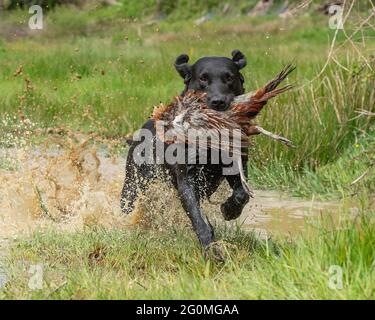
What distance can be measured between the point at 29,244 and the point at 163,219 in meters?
1.05

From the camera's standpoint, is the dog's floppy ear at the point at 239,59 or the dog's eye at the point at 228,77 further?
the dog's floppy ear at the point at 239,59

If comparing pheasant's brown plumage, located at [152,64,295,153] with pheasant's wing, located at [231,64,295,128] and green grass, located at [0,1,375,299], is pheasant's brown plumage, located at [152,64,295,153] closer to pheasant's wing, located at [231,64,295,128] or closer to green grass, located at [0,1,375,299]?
pheasant's wing, located at [231,64,295,128]

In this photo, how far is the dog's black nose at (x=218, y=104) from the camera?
6.21 metres

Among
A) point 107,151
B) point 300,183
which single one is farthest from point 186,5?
point 300,183

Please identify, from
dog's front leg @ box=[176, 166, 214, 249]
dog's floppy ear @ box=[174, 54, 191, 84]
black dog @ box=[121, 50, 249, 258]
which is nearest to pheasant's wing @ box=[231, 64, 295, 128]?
black dog @ box=[121, 50, 249, 258]

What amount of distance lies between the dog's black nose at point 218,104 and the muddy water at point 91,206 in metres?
0.83

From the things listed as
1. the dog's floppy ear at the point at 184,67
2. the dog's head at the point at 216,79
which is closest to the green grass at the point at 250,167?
the dog's head at the point at 216,79

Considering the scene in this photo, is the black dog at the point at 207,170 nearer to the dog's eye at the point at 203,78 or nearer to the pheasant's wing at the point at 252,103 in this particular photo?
the dog's eye at the point at 203,78

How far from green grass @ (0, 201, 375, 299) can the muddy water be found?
0.52m

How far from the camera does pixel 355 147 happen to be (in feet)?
30.5

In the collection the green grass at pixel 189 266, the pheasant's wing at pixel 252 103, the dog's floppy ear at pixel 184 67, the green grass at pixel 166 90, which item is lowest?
the green grass at pixel 189 266

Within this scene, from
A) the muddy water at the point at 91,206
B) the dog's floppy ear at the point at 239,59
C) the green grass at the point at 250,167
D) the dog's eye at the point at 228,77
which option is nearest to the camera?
the green grass at the point at 250,167

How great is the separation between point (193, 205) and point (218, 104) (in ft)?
2.22

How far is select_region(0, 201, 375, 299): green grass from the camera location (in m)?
4.79
